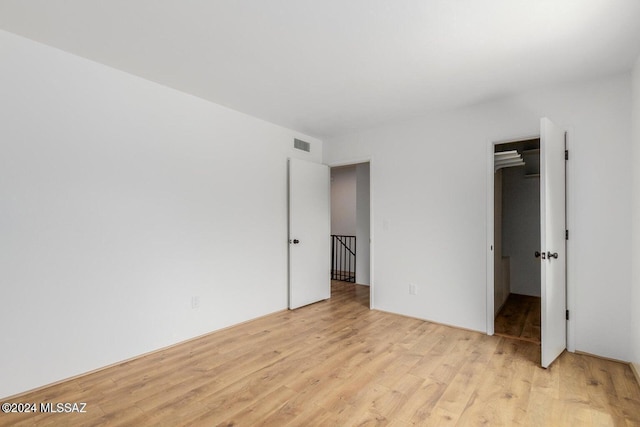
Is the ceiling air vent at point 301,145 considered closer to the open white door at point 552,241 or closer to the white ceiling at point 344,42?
the white ceiling at point 344,42

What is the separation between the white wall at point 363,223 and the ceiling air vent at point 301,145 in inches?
56.6

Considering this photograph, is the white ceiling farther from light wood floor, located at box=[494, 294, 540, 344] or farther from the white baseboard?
light wood floor, located at box=[494, 294, 540, 344]

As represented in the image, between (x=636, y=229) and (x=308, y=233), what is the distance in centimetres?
338

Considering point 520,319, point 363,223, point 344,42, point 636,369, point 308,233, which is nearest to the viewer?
point 344,42

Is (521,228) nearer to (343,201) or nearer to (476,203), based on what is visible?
(476,203)

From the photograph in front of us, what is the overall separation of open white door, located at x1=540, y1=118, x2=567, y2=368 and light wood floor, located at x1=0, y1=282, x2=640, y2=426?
221 millimetres

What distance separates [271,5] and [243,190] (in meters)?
2.18

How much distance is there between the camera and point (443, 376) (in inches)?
95.3

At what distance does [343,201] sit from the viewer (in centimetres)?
770

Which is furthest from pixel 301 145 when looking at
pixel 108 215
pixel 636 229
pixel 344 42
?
pixel 636 229

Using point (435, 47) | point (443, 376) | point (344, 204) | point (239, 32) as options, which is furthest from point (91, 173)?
point (344, 204)

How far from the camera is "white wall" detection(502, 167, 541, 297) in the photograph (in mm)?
4965

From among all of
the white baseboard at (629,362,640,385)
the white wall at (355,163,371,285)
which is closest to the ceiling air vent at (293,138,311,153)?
the white wall at (355,163,371,285)

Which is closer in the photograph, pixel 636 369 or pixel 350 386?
pixel 350 386
